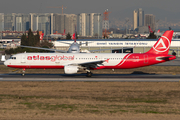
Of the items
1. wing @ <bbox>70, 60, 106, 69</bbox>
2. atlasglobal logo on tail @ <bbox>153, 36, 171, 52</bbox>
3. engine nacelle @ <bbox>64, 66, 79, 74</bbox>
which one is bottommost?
engine nacelle @ <bbox>64, 66, 79, 74</bbox>

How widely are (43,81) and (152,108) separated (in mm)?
18633

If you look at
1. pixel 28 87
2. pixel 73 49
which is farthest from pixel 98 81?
pixel 73 49

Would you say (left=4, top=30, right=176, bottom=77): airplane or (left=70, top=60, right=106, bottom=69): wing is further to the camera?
(left=4, top=30, right=176, bottom=77): airplane

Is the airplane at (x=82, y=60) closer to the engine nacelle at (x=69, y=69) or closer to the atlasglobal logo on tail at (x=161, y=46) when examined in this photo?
the atlasglobal logo on tail at (x=161, y=46)

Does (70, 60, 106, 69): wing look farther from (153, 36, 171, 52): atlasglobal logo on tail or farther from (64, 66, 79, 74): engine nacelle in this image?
(153, 36, 171, 52): atlasglobal logo on tail

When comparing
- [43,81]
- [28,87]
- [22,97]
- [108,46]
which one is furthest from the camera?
[108,46]

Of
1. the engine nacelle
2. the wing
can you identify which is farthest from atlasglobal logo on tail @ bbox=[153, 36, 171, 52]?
the engine nacelle

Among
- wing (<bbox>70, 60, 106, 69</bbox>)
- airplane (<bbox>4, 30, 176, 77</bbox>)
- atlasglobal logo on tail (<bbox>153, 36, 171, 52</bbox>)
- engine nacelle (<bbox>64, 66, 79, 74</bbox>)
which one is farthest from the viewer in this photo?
atlasglobal logo on tail (<bbox>153, 36, 171, 52</bbox>)

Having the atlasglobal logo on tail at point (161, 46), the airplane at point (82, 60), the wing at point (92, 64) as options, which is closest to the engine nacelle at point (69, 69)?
the airplane at point (82, 60)

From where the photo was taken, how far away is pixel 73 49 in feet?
231

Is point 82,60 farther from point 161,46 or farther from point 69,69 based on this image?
point 161,46

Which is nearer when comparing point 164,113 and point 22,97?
point 164,113

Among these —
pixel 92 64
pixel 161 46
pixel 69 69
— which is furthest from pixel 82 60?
pixel 161 46

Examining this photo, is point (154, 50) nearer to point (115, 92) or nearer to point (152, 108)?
point (115, 92)
